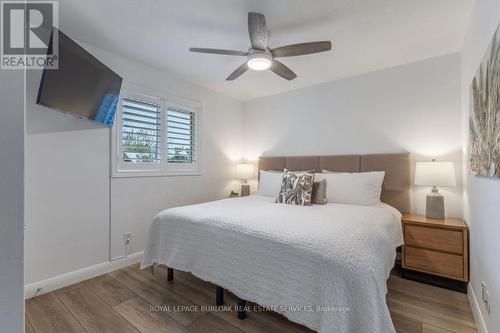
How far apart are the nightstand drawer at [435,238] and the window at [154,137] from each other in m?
2.84

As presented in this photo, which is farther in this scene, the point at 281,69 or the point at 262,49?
the point at 281,69

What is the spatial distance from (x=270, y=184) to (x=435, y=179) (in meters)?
1.86

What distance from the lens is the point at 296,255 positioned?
4.72 ft

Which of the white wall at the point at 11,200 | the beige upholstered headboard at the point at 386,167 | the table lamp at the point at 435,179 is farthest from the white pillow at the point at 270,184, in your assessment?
the white wall at the point at 11,200

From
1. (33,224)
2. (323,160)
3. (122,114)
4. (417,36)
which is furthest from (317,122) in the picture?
(33,224)

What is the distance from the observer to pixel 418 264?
2361 mm

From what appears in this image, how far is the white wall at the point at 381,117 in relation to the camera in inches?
104

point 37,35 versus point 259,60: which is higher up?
point 37,35

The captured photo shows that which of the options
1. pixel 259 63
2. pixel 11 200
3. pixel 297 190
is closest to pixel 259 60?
pixel 259 63

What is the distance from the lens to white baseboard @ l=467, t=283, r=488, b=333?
1587mm

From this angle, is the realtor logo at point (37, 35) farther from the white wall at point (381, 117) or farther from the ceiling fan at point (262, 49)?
the white wall at point (381, 117)

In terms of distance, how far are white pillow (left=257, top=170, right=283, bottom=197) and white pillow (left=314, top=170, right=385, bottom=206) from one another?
673mm

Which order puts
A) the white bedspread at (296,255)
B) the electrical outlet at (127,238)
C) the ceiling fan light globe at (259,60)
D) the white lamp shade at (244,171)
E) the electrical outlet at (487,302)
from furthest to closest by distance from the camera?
the white lamp shade at (244,171)
the electrical outlet at (127,238)
the ceiling fan light globe at (259,60)
the electrical outlet at (487,302)
the white bedspread at (296,255)

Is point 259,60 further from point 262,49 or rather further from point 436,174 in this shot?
point 436,174
